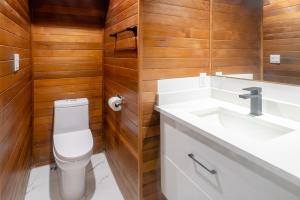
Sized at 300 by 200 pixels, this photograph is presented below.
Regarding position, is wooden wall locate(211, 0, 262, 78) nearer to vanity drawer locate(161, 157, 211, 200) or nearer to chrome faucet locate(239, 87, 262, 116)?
chrome faucet locate(239, 87, 262, 116)

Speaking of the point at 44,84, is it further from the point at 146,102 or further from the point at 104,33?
the point at 146,102

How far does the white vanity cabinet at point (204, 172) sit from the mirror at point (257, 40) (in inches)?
24.3

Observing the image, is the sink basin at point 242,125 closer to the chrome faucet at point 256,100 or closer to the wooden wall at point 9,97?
the chrome faucet at point 256,100

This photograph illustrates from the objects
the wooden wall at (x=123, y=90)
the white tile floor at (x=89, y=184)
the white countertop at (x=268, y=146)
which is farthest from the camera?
the white tile floor at (x=89, y=184)

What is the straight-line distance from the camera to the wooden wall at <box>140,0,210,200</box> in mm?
1411

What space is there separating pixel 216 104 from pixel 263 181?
0.80 meters

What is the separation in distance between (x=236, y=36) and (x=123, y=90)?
0.96 meters

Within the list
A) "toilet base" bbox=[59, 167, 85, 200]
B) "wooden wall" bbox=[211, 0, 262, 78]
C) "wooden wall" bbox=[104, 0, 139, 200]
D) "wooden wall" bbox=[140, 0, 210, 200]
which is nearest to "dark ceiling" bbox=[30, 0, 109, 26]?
"wooden wall" bbox=[104, 0, 139, 200]

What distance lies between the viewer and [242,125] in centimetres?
127

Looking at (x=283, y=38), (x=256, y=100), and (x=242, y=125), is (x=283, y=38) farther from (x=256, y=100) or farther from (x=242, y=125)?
(x=242, y=125)

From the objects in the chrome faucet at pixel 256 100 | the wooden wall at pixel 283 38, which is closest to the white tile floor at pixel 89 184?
the chrome faucet at pixel 256 100

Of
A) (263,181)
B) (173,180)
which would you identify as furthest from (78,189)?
(263,181)

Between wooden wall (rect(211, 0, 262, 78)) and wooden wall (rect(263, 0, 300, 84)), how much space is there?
0.07m

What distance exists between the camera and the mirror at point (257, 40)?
1166mm
